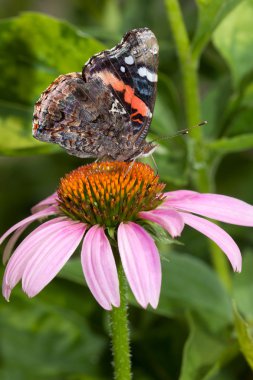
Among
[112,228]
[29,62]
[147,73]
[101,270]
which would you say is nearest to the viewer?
[101,270]

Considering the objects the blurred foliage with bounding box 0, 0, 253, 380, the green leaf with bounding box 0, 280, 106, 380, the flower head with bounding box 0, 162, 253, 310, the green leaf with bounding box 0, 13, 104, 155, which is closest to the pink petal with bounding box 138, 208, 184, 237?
the flower head with bounding box 0, 162, 253, 310

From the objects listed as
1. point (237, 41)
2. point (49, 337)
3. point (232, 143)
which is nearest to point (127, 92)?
point (232, 143)

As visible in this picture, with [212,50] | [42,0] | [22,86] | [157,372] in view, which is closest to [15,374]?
[157,372]

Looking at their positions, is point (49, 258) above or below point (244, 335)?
above

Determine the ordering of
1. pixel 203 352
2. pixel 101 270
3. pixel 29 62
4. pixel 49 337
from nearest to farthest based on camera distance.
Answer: pixel 101 270 < pixel 203 352 < pixel 29 62 < pixel 49 337

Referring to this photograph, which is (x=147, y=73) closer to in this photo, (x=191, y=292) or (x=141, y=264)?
(x=141, y=264)

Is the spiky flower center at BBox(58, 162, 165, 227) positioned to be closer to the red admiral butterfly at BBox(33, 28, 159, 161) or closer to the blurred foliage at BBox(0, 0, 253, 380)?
the red admiral butterfly at BBox(33, 28, 159, 161)

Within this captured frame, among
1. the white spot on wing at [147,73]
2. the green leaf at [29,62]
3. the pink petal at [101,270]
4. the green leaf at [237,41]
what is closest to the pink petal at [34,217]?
the pink petal at [101,270]

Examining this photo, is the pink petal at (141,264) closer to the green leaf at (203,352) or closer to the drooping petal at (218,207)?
the drooping petal at (218,207)
